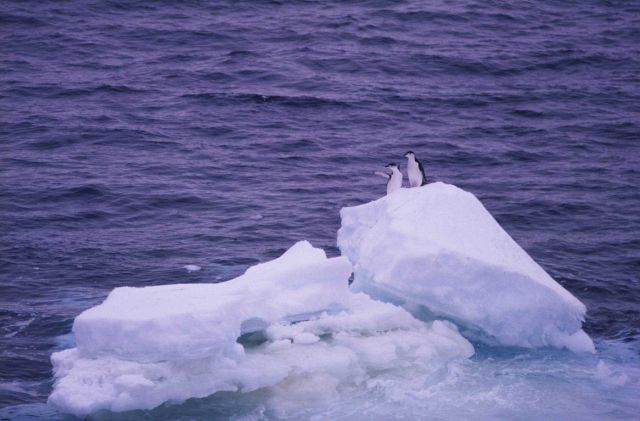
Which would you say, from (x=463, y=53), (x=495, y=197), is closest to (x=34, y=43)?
(x=463, y=53)

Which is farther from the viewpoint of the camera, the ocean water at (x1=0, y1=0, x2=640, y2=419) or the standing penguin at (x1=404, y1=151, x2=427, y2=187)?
the standing penguin at (x1=404, y1=151, x2=427, y2=187)

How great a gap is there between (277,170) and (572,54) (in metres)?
10.8

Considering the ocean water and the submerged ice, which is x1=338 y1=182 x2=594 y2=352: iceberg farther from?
the ocean water

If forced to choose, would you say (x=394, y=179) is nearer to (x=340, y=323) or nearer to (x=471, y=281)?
(x=471, y=281)

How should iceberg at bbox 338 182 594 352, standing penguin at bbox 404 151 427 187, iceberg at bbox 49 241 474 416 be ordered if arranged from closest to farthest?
1. iceberg at bbox 49 241 474 416
2. iceberg at bbox 338 182 594 352
3. standing penguin at bbox 404 151 427 187

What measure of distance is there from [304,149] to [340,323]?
931cm

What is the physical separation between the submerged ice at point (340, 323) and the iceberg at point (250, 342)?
1cm

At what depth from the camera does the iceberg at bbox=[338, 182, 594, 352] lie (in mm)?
10445

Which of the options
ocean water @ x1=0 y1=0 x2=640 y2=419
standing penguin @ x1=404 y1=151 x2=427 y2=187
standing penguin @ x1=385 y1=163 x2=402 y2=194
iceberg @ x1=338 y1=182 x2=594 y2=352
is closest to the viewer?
iceberg @ x1=338 y1=182 x2=594 y2=352

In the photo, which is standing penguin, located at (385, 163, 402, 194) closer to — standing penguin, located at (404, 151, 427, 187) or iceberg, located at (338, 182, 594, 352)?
standing penguin, located at (404, 151, 427, 187)

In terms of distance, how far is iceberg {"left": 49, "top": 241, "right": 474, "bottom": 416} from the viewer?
28.1 ft

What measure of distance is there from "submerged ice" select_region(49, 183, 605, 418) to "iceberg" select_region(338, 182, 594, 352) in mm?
16

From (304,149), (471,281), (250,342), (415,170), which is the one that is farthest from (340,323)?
(304,149)

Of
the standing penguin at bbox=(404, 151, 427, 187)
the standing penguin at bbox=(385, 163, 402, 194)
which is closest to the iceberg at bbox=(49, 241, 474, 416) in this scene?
the standing penguin at bbox=(385, 163, 402, 194)
